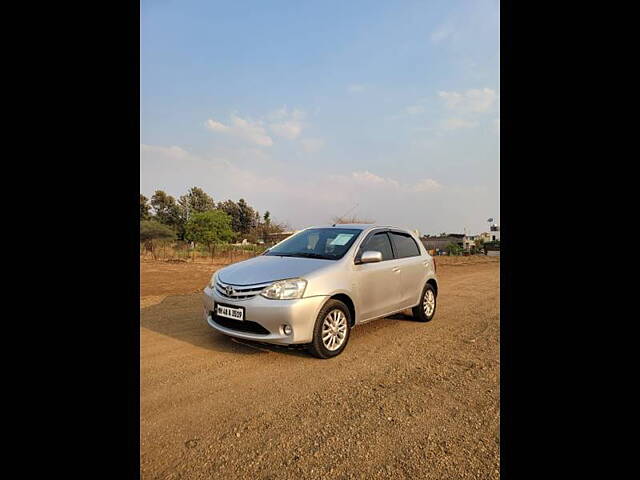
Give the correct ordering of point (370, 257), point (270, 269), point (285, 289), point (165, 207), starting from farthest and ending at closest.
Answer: point (165, 207) → point (370, 257) → point (270, 269) → point (285, 289)

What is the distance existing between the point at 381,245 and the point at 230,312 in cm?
226

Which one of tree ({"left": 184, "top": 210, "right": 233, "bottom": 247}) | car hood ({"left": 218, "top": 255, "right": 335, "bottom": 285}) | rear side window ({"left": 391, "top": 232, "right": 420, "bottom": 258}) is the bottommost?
car hood ({"left": 218, "top": 255, "right": 335, "bottom": 285})

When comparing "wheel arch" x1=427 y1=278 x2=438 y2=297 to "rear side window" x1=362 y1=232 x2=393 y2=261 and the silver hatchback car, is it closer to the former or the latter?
the silver hatchback car

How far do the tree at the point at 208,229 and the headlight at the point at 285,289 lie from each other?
22.3 metres

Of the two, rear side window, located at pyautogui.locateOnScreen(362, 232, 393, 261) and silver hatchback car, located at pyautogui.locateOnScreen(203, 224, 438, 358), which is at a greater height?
rear side window, located at pyautogui.locateOnScreen(362, 232, 393, 261)

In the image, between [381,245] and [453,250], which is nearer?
[381,245]

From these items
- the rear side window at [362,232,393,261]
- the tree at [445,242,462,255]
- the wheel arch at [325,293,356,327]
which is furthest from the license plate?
the tree at [445,242,462,255]

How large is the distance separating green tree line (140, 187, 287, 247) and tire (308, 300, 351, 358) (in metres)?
22.5

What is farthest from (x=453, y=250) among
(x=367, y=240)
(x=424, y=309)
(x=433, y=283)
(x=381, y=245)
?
(x=367, y=240)

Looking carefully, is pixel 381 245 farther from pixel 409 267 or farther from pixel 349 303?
pixel 349 303

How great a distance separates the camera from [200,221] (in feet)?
83.6

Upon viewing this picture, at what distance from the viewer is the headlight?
3.40 meters
